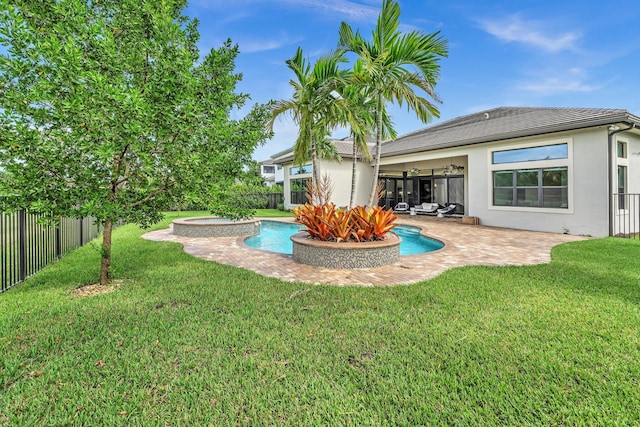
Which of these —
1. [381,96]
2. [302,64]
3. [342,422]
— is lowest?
[342,422]

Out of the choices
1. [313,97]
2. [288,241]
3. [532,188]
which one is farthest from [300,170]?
[532,188]

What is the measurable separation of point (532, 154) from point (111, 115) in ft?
47.5

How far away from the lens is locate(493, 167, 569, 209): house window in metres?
12.1

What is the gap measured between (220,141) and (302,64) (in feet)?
18.2

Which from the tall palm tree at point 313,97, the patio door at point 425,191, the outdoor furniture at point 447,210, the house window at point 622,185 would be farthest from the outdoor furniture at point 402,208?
the tall palm tree at point 313,97

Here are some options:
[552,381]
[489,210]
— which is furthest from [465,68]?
[552,381]

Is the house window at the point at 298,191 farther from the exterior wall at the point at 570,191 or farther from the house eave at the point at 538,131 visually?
the exterior wall at the point at 570,191

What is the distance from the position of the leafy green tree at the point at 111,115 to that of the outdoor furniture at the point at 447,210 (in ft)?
51.4

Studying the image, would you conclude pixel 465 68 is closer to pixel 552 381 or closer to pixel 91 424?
pixel 552 381

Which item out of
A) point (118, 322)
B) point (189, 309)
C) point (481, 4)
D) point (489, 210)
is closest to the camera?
point (118, 322)

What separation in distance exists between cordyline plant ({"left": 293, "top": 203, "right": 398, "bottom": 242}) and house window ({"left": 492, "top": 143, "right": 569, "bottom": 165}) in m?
8.65

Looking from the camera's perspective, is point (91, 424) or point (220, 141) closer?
point (91, 424)

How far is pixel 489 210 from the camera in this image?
14.5 meters

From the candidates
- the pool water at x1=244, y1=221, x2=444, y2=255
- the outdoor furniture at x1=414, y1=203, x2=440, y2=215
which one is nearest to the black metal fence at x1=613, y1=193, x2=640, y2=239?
the pool water at x1=244, y1=221, x2=444, y2=255
